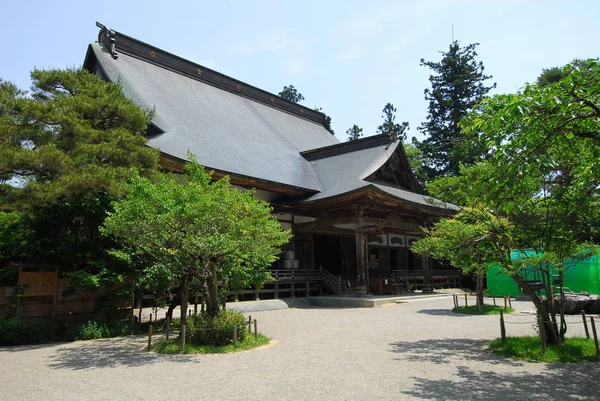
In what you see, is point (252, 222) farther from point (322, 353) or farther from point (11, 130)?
point (11, 130)

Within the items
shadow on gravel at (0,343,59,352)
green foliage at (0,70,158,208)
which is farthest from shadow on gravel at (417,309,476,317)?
shadow on gravel at (0,343,59,352)

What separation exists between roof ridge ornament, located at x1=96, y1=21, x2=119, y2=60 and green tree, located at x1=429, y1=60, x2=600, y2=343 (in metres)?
18.4

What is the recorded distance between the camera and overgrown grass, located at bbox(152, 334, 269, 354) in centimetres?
826

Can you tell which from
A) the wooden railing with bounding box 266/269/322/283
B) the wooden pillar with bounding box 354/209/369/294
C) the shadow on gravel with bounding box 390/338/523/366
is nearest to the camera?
the shadow on gravel with bounding box 390/338/523/366

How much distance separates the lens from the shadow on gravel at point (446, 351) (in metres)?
7.36

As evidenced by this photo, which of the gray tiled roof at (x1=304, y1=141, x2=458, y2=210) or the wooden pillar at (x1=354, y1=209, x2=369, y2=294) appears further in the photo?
the gray tiled roof at (x1=304, y1=141, x2=458, y2=210)

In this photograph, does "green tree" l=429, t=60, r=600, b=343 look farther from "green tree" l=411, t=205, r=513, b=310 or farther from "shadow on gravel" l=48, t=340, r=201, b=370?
"shadow on gravel" l=48, t=340, r=201, b=370

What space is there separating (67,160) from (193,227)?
3448 mm

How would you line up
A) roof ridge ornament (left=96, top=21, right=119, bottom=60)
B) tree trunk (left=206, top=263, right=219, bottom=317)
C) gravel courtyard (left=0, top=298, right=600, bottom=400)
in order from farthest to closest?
roof ridge ornament (left=96, top=21, right=119, bottom=60) < tree trunk (left=206, top=263, right=219, bottom=317) < gravel courtyard (left=0, top=298, right=600, bottom=400)

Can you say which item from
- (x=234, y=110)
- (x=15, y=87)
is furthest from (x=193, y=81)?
(x=15, y=87)

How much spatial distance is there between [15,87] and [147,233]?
18.0ft

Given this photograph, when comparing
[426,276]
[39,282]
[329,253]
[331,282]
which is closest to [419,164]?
[426,276]

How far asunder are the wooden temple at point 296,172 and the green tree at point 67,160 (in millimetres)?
2417

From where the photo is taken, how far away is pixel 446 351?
812cm
